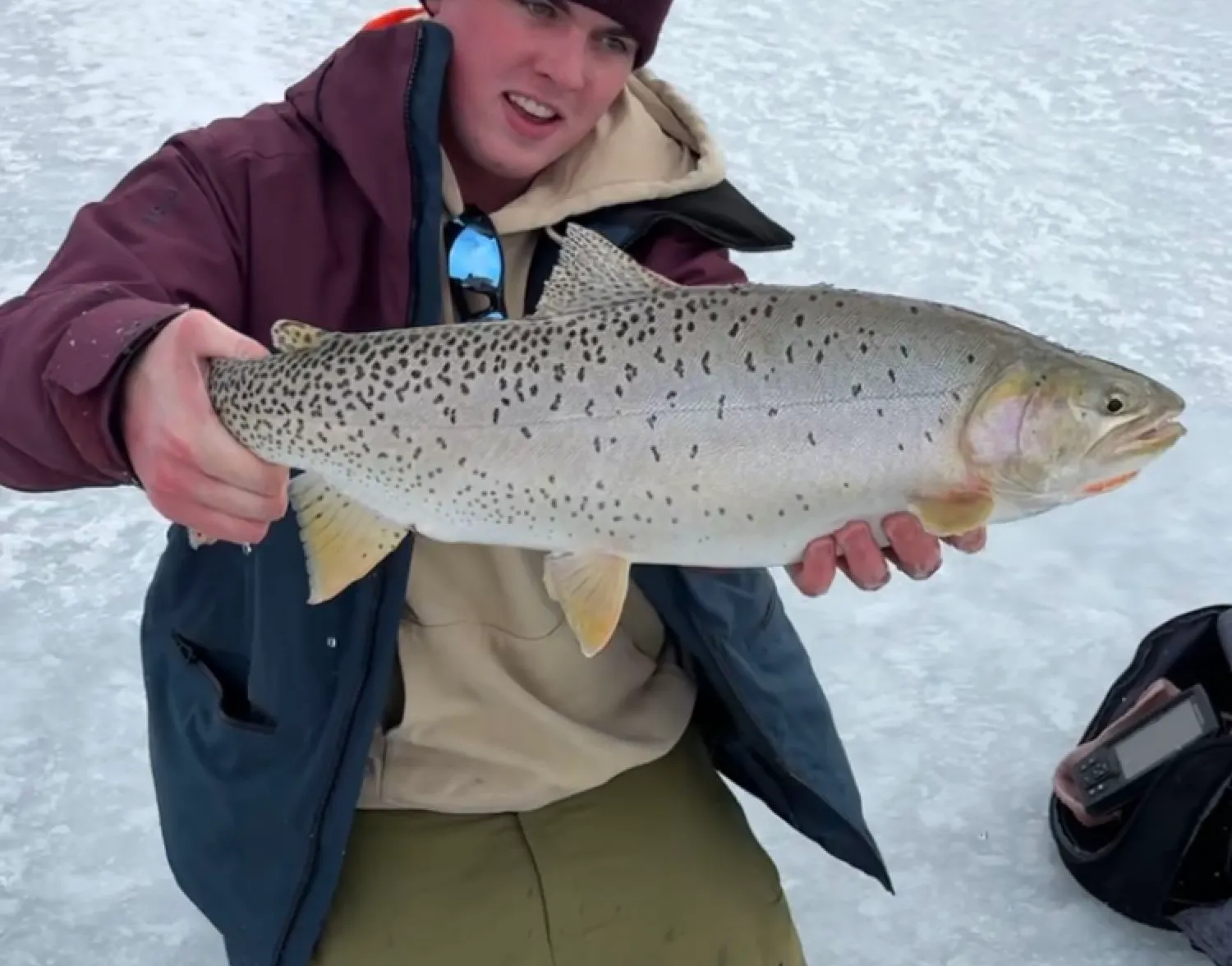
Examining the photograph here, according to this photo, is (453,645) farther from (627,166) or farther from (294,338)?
(627,166)

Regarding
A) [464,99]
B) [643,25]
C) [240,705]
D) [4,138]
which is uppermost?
[643,25]

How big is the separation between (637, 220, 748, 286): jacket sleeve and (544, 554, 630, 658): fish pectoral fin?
16.6 inches

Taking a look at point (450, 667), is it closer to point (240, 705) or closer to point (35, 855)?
point (240, 705)

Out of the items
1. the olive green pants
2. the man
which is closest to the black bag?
the man

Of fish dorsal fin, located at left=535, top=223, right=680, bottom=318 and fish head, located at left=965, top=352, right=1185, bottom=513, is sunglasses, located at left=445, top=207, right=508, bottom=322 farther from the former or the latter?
fish head, located at left=965, top=352, right=1185, bottom=513

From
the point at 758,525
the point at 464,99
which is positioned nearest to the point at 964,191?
the point at 464,99

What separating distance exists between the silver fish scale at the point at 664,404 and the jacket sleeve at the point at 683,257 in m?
0.34

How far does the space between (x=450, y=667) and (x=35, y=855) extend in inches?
30.6

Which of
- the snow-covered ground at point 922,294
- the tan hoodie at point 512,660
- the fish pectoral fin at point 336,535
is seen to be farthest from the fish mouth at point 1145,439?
the snow-covered ground at point 922,294

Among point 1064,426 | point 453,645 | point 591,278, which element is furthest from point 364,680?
point 1064,426

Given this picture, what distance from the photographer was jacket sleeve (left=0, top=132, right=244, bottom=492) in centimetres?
129

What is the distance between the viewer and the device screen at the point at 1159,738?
1985 millimetres

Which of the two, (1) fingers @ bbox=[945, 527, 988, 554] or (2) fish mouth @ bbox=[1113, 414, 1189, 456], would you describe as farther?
(1) fingers @ bbox=[945, 527, 988, 554]

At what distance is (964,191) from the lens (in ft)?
13.2
